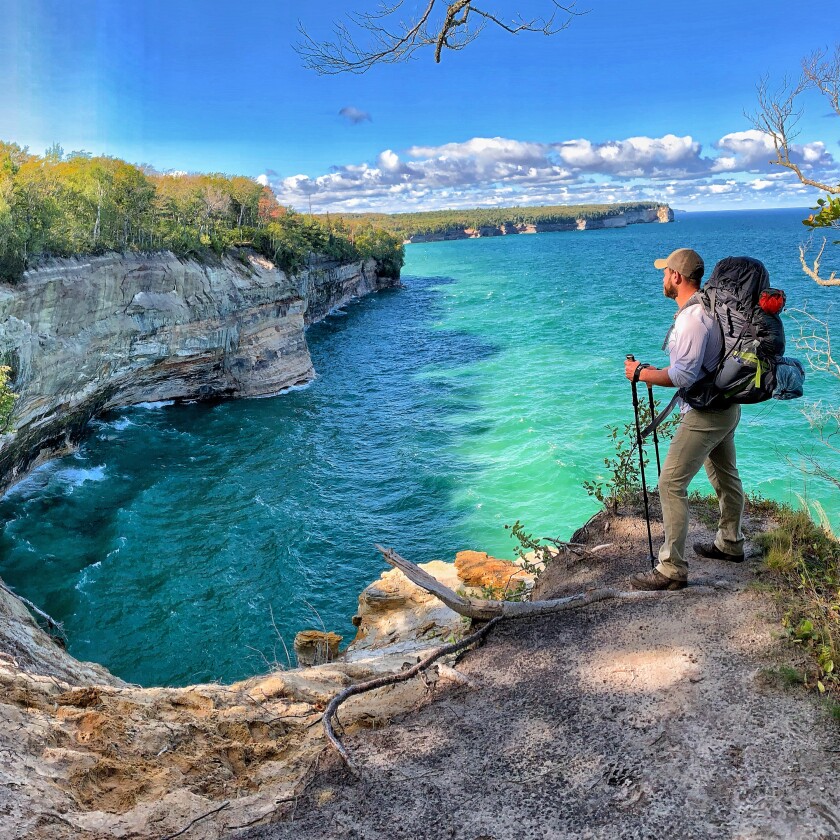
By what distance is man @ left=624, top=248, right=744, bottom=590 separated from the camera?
4832 millimetres

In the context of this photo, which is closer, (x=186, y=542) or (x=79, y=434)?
(x=186, y=542)

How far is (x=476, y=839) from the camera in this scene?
3.31 meters

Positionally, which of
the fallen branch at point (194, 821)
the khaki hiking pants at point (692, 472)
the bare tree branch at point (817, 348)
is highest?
the bare tree branch at point (817, 348)

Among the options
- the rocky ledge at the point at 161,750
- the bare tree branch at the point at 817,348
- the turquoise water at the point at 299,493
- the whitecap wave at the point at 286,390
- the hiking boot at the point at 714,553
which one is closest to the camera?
the rocky ledge at the point at 161,750

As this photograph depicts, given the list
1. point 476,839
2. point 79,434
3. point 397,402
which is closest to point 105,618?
point 79,434

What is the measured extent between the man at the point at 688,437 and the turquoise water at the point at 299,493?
6446 millimetres

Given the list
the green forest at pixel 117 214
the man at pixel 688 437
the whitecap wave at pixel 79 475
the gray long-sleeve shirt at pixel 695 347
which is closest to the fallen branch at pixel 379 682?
the man at pixel 688 437

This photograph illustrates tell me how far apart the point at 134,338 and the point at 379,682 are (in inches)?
1079

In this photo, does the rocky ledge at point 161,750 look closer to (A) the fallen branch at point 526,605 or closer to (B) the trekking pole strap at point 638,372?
(A) the fallen branch at point 526,605

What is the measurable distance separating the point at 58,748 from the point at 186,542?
57.4 ft

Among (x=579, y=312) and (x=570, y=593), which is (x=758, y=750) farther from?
(x=579, y=312)

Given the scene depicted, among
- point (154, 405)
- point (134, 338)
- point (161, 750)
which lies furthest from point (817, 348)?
point (154, 405)

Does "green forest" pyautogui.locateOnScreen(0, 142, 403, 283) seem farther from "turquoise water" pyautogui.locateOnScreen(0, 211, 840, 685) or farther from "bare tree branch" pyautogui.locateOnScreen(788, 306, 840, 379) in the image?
"bare tree branch" pyautogui.locateOnScreen(788, 306, 840, 379)

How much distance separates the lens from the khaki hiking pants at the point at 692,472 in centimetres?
507
